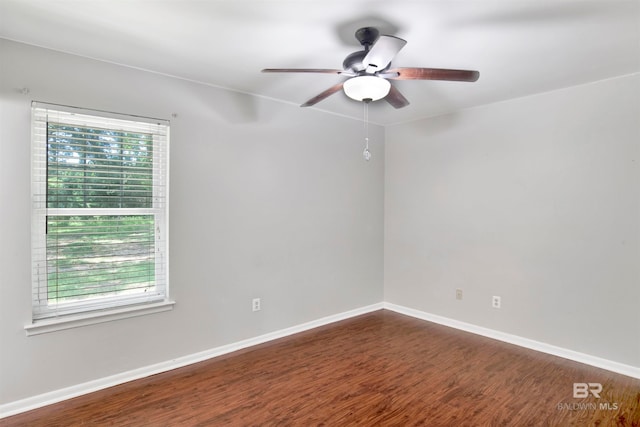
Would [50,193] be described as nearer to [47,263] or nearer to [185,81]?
[47,263]

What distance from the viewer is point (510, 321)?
3.39m

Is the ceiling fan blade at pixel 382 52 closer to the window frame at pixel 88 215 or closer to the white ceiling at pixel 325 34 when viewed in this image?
the white ceiling at pixel 325 34

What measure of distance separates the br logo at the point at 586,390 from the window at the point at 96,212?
125 inches

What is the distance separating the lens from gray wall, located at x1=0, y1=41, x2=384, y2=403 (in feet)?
7.20

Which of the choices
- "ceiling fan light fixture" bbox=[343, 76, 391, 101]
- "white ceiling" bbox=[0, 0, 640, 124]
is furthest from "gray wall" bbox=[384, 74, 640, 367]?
"ceiling fan light fixture" bbox=[343, 76, 391, 101]

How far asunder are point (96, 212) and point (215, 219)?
2.91ft

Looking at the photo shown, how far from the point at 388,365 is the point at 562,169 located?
2305mm

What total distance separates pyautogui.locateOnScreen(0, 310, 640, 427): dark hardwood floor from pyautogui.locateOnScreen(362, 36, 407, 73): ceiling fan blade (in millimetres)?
2130

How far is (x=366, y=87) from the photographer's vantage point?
2020 millimetres

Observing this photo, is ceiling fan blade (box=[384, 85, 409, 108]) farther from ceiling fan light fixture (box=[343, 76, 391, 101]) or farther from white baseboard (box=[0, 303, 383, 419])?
white baseboard (box=[0, 303, 383, 419])

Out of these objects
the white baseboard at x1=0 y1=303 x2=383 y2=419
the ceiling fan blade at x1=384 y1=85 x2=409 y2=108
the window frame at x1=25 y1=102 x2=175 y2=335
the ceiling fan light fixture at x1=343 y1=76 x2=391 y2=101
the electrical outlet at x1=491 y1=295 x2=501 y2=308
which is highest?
the ceiling fan blade at x1=384 y1=85 x2=409 y2=108

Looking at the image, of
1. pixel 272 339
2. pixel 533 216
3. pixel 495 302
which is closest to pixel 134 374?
pixel 272 339

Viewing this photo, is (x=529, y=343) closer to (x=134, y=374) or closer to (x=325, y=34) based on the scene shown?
(x=325, y=34)

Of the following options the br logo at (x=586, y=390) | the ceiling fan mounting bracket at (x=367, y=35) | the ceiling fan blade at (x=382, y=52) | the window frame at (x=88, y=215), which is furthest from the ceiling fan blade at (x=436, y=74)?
the br logo at (x=586, y=390)
